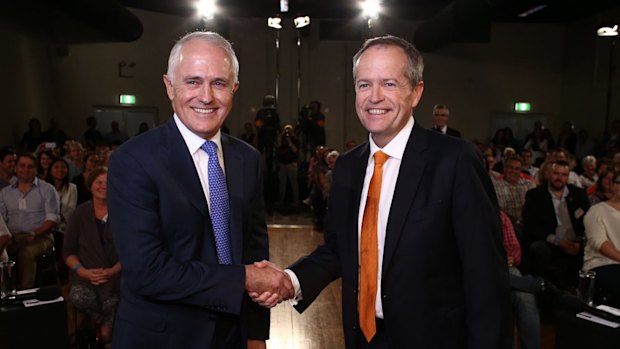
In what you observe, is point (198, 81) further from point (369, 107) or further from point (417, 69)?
point (417, 69)

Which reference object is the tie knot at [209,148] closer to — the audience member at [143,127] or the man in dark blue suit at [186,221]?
the man in dark blue suit at [186,221]

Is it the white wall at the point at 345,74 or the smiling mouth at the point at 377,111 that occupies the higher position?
the white wall at the point at 345,74

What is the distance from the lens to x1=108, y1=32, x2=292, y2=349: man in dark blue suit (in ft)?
5.09

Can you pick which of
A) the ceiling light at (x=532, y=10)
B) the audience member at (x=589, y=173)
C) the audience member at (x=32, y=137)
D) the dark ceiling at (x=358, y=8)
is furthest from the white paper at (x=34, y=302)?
the ceiling light at (x=532, y=10)

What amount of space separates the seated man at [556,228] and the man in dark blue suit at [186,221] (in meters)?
3.43

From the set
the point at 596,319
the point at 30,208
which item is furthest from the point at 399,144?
the point at 30,208

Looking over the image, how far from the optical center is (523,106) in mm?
13352

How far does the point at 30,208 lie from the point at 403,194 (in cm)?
417

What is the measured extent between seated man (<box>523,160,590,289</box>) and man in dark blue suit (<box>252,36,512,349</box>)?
317 centimetres

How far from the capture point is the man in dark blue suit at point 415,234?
157cm

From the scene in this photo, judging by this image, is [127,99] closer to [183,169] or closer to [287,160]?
[287,160]

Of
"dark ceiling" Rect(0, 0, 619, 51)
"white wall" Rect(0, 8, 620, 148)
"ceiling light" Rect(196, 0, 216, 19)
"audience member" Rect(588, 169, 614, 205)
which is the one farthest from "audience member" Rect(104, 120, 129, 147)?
"audience member" Rect(588, 169, 614, 205)

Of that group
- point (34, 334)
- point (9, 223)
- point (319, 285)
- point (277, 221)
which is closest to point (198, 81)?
point (319, 285)

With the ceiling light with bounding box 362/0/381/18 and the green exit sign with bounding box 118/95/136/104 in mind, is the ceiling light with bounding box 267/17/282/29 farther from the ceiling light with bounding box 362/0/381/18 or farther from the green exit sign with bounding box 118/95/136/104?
the green exit sign with bounding box 118/95/136/104
